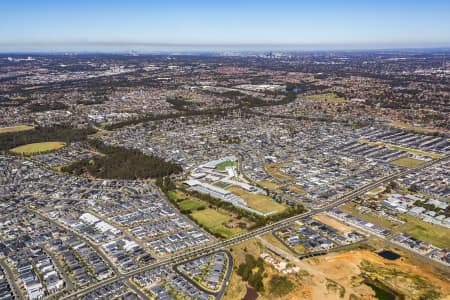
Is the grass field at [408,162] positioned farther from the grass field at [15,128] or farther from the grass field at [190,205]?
the grass field at [15,128]

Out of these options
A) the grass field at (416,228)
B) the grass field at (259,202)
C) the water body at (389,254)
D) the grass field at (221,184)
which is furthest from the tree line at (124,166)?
the water body at (389,254)

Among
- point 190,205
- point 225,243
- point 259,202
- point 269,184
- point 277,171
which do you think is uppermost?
point 277,171

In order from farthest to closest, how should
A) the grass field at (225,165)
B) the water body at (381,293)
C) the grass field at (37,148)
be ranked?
1. the grass field at (37,148)
2. the grass field at (225,165)
3. the water body at (381,293)

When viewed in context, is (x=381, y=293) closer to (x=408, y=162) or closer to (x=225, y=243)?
(x=225, y=243)

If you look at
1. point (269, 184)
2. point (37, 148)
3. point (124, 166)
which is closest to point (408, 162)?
point (269, 184)

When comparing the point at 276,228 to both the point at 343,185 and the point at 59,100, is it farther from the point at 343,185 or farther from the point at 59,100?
the point at 59,100

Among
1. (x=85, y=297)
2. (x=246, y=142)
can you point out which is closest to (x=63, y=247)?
(x=85, y=297)
